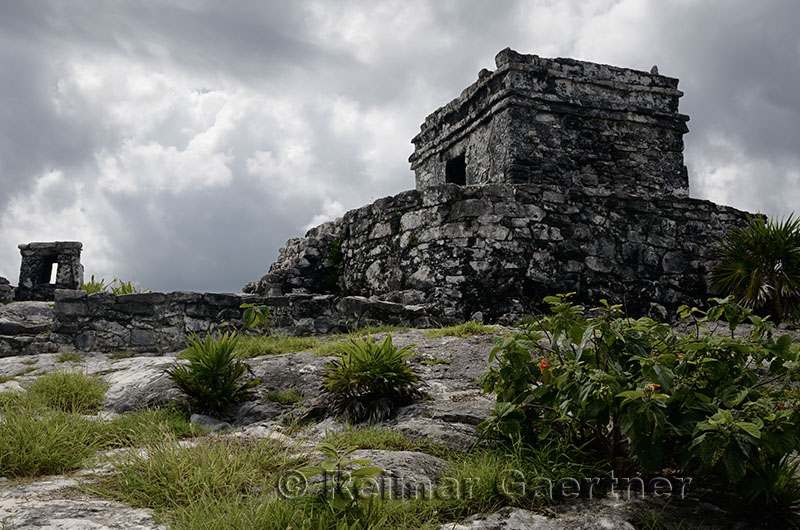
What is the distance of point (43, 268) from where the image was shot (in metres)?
15.4

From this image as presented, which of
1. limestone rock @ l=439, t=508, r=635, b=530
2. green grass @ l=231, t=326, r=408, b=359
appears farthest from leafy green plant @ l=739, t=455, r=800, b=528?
green grass @ l=231, t=326, r=408, b=359

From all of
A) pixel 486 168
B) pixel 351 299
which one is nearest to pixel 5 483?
pixel 351 299

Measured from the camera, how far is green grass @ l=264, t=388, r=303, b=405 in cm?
521

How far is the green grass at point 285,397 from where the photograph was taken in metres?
5.21

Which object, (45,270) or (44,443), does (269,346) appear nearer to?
(44,443)

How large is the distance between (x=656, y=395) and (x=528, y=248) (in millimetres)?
5524

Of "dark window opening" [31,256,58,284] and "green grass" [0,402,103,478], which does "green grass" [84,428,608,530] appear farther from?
"dark window opening" [31,256,58,284]

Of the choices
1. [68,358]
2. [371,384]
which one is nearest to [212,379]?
[371,384]

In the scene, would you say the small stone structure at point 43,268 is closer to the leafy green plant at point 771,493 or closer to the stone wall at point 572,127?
the stone wall at point 572,127

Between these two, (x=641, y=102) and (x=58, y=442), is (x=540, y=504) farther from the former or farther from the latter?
(x=641, y=102)

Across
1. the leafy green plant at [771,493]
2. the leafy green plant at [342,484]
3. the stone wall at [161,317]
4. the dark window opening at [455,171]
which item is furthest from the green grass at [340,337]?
the dark window opening at [455,171]

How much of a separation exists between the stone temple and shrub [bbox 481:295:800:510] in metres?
4.38

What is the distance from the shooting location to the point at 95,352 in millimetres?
7551

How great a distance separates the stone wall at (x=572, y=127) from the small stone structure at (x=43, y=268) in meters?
9.77
